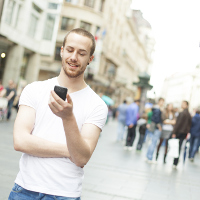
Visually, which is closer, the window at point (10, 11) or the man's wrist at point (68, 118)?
the man's wrist at point (68, 118)

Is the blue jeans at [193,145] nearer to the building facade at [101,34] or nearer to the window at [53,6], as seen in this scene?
the building facade at [101,34]

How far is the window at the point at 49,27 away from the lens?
1123 inches

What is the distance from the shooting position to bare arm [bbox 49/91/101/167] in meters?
1.77

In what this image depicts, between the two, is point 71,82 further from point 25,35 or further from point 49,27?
point 49,27

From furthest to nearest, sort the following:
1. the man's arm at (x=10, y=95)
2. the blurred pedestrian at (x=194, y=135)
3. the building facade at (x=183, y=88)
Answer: the building facade at (x=183, y=88)
the man's arm at (x=10, y=95)
the blurred pedestrian at (x=194, y=135)

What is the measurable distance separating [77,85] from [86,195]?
12.9 feet

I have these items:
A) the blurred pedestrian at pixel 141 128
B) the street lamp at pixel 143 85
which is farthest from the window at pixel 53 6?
the blurred pedestrian at pixel 141 128

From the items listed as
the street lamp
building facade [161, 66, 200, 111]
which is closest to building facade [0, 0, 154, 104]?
the street lamp

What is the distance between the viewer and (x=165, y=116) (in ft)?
38.9

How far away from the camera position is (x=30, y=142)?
87.1 inches

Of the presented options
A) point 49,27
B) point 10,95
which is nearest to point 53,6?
point 49,27

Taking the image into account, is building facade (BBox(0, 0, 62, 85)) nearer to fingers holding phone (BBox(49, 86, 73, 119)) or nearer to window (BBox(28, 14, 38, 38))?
window (BBox(28, 14, 38, 38))

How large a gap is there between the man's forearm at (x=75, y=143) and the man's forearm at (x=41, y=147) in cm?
15

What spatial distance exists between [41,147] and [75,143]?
33 centimetres
